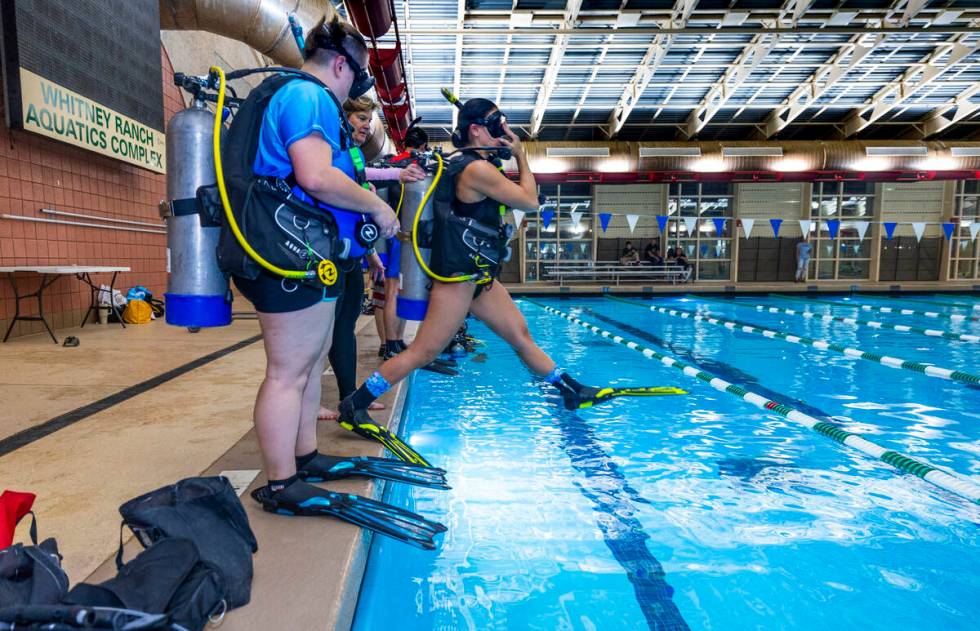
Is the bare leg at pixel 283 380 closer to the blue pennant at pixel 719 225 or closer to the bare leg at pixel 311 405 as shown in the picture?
the bare leg at pixel 311 405

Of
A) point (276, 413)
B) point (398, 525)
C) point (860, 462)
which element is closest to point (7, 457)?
point (276, 413)

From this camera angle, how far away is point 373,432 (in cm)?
278

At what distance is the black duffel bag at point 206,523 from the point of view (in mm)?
1424

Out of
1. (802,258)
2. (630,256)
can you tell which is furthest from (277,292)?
(802,258)

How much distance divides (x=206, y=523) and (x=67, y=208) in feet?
22.6

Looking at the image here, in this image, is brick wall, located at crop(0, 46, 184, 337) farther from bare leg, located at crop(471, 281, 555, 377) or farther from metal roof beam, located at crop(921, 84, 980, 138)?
metal roof beam, located at crop(921, 84, 980, 138)

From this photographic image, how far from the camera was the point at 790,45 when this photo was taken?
45.6 feet

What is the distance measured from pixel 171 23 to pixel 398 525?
24.5 feet

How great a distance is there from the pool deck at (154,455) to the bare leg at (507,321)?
2.56 feet

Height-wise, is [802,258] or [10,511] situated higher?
[802,258]

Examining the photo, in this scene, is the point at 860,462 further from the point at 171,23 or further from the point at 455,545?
the point at 171,23

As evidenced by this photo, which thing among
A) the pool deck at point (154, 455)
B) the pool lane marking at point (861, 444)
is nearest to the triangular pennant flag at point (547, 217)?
the pool lane marking at point (861, 444)

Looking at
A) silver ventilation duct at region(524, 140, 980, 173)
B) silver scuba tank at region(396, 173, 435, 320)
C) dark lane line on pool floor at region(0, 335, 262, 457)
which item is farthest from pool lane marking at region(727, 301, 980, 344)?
dark lane line on pool floor at region(0, 335, 262, 457)

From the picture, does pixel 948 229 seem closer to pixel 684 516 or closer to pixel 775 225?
pixel 775 225
